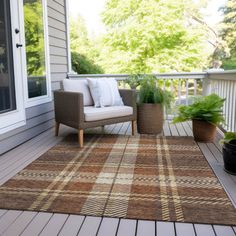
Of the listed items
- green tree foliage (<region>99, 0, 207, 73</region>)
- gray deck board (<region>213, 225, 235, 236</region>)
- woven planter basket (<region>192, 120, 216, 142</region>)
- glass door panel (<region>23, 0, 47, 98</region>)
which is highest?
green tree foliage (<region>99, 0, 207, 73</region>)

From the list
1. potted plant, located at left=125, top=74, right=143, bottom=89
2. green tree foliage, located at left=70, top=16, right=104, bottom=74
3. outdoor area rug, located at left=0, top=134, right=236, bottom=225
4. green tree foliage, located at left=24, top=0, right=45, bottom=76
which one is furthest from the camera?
green tree foliage, located at left=70, top=16, right=104, bottom=74

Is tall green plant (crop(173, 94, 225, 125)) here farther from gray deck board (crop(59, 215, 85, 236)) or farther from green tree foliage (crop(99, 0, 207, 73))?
green tree foliage (crop(99, 0, 207, 73))

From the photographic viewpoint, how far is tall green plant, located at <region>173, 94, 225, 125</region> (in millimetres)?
3420

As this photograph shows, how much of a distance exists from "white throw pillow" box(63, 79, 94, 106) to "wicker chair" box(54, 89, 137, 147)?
0.18 meters

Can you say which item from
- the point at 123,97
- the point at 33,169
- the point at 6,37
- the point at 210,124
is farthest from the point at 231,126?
the point at 6,37

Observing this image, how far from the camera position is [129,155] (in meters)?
3.03

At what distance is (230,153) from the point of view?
238cm

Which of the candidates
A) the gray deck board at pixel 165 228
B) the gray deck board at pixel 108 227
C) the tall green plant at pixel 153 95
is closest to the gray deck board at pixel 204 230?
the gray deck board at pixel 165 228

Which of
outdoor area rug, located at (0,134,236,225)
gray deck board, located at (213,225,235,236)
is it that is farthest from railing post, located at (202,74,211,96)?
gray deck board, located at (213,225,235,236)

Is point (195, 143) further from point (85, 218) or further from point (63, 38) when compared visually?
point (63, 38)

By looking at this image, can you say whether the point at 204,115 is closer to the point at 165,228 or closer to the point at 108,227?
the point at 165,228

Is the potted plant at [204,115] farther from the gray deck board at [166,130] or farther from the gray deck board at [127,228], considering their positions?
the gray deck board at [127,228]

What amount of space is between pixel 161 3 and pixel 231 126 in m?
8.40

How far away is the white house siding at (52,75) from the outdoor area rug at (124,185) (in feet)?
1.63
